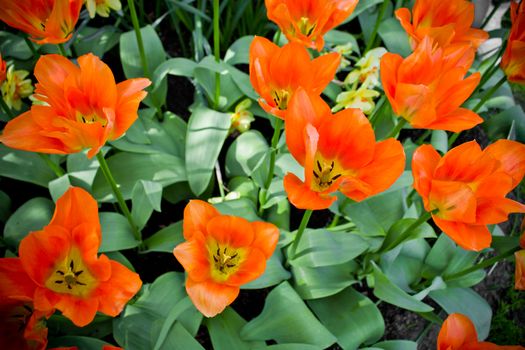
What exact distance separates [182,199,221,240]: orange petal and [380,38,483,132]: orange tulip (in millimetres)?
428

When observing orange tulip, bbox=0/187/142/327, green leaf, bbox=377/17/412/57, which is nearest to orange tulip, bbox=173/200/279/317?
orange tulip, bbox=0/187/142/327

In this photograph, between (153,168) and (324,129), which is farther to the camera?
(153,168)

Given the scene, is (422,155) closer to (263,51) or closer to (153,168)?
(263,51)

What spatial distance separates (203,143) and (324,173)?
546 millimetres

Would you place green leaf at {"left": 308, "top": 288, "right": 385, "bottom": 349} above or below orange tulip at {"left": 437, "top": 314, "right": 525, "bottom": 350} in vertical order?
below

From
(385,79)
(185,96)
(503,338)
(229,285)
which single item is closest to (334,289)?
(229,285)

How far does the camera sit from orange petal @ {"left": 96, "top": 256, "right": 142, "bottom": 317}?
897 millimetres

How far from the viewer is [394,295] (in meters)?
1.17

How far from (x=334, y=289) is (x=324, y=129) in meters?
0.50

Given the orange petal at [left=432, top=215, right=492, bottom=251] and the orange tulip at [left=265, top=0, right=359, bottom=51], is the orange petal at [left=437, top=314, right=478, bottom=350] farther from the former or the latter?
the orange tulip at [left=265, top=0, right=359, bottom=51]

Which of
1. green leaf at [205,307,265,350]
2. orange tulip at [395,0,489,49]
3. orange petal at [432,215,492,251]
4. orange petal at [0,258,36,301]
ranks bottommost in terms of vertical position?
green leaf at [205,307,265,350]

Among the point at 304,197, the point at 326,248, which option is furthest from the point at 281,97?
the point at 326,248

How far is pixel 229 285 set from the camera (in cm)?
93

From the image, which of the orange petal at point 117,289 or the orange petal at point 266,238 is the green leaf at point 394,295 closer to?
the orange petal at point 266,238
